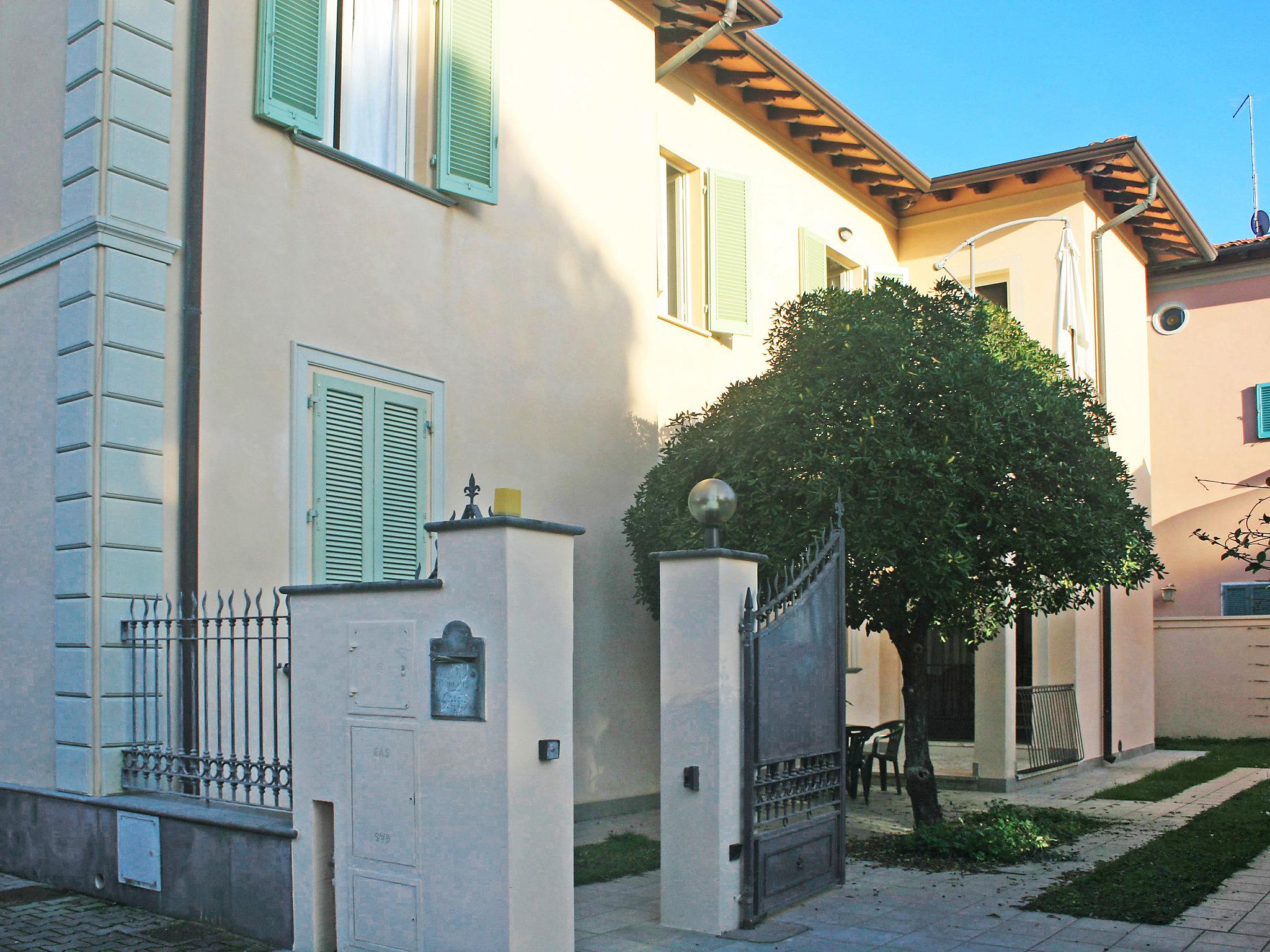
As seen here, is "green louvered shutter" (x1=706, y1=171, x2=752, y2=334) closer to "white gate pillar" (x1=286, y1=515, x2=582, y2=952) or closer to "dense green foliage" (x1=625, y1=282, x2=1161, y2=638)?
"dense green foliage" (x1=625, y1=282, x2=1161, y2=638)

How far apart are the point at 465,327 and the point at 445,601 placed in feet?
13.6

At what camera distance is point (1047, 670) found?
14.7m

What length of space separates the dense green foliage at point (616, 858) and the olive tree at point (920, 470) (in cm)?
209

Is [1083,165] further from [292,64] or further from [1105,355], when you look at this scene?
[292,64]

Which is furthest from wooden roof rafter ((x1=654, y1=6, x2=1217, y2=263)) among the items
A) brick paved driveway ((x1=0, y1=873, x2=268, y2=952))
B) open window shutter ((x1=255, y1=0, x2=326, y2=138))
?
brick paved driveway ((x1=0, y1=873, x2=268, y2=952))

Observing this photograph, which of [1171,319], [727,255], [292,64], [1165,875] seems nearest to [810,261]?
[727,255]

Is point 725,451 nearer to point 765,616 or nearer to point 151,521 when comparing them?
point 765,616

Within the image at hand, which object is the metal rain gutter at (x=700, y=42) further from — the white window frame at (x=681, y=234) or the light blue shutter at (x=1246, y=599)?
the light blue shutter at (x=1246, y=599)

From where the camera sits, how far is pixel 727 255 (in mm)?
12438

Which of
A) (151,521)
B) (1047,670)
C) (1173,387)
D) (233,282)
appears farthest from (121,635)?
(1173,387)

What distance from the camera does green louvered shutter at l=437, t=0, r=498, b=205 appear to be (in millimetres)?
9039

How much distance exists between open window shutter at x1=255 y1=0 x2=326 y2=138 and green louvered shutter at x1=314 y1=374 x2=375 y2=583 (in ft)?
5.62

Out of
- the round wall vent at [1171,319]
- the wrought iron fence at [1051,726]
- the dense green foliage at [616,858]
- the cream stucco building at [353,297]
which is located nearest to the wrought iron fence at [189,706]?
the cream stucco building at [353,297]

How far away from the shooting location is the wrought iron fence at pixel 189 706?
6637mm
